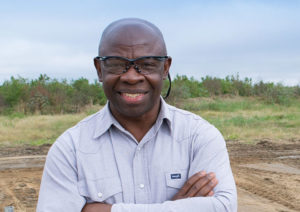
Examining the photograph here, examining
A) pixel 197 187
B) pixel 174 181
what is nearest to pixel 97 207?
pixel 174 181

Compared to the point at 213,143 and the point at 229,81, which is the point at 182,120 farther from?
the point at 229,81

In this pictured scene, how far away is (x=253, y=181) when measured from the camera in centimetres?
811

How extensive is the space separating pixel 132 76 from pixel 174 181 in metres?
0.55

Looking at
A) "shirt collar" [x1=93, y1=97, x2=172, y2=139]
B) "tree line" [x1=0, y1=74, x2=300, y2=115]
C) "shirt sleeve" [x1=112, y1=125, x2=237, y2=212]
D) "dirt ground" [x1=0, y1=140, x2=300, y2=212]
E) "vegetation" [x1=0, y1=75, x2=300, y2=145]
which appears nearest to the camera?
"shirt sleeve" [x1=112, y1=125, x2=237, y2=212]

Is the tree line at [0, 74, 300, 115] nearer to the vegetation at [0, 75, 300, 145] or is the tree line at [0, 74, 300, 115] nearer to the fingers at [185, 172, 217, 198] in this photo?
the vegetation at [0, 75, 300, 145]

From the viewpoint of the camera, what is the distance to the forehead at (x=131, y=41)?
1969 mm

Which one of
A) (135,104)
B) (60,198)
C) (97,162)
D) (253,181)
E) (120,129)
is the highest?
(135,104)

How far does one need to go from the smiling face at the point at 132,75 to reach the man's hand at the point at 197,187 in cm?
41

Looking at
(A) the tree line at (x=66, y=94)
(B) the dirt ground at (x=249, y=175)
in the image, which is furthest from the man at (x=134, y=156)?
(A) the tree line at (x=66, y=94)

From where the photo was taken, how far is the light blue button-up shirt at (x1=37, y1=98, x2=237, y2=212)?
6.48 ft

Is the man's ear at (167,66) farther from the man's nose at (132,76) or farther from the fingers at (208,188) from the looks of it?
the fingers at (208,188)

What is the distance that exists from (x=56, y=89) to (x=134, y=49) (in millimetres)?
27654

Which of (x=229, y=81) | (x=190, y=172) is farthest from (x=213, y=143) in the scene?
(x=229, y=81)

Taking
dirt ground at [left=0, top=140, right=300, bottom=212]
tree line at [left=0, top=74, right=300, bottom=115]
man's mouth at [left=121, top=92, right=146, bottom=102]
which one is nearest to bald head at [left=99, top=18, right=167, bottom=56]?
man's mouth at [left=121, top=92, right=146, bottom=102]
